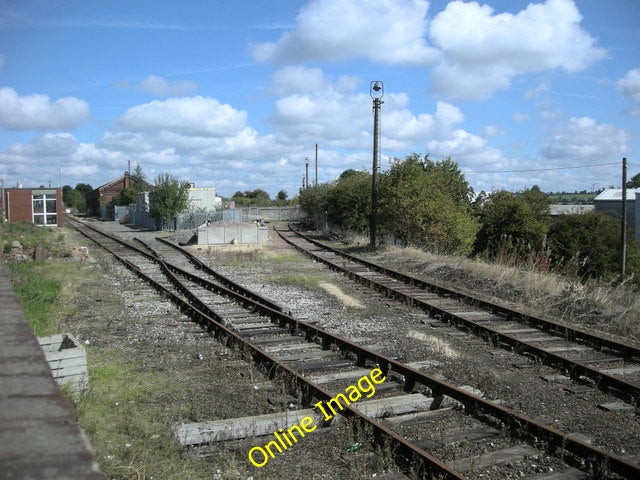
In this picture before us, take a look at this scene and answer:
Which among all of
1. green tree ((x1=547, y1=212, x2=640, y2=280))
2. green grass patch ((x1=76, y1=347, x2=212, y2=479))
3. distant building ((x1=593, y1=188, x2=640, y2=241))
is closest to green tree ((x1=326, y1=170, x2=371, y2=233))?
green tree ((x1=547, y1=212, x2=640, y2=280))

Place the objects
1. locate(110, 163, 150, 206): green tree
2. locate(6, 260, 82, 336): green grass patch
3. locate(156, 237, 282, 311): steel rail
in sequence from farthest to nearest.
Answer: locate(110, 163, 150, 206): green tree, locate(156, 237, 282, 311): steel rail, locate(6, 260, 82, 336): green grass patch

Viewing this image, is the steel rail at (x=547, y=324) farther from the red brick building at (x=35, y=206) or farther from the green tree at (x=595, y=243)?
the red brick building at (x=35, y=206)

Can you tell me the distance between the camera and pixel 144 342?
8984 mm

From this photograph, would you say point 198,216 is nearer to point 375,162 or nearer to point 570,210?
point 375,162

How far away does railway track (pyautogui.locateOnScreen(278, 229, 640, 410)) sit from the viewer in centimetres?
716

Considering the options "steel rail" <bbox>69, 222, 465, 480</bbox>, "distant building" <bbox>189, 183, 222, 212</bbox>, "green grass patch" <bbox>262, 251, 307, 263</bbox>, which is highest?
"distant building" <bbox>189, 183, 222, 212</bbox>

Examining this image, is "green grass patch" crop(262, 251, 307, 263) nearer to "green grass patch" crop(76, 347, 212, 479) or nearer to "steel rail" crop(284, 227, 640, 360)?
"steel rail" crop(284, 227, 640, 360)

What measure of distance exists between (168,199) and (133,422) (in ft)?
118

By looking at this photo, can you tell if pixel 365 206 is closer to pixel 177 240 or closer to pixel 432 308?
pixel 177 240

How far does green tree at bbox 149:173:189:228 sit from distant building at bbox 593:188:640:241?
139 feet

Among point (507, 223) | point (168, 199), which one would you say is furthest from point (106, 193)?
point (507, 223)

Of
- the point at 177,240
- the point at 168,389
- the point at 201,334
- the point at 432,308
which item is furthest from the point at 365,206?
the point at 168,389

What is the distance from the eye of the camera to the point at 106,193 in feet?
302

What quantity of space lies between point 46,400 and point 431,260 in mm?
17182
